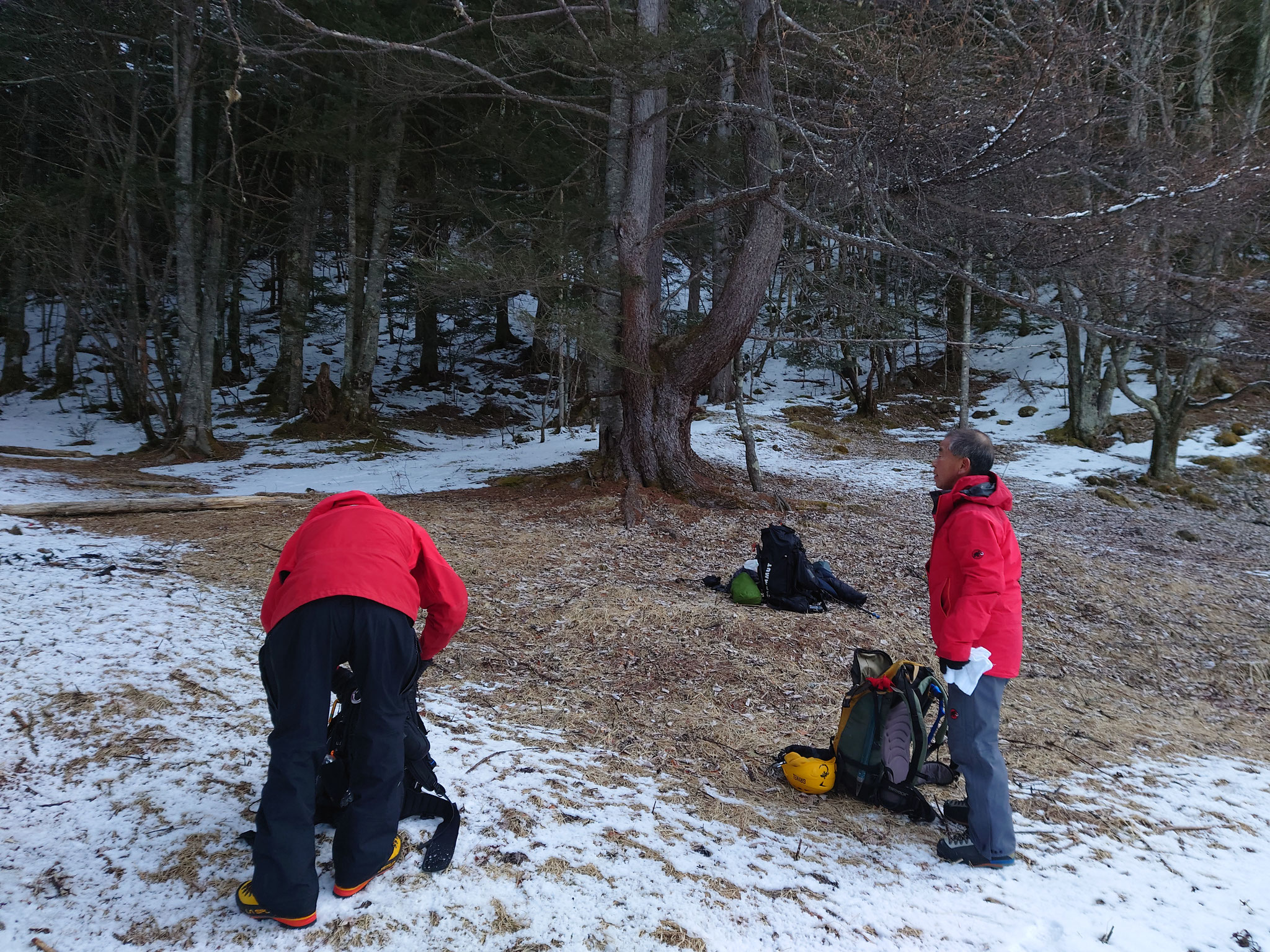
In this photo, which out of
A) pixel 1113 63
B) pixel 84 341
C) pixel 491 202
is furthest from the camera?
pixel 84 341

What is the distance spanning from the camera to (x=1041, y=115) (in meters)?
5.02

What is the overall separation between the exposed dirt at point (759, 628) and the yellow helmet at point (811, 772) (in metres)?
0.08

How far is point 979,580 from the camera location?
2893mm

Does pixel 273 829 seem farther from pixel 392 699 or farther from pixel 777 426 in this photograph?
pixel 777 426

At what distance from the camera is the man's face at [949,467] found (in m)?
3.08

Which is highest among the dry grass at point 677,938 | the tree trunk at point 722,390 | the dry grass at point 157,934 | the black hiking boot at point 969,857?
the tree trunk at point 722,390

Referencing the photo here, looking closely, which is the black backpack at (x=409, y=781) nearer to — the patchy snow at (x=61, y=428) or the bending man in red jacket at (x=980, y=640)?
the bending man in red jacket at (x=980, y=640)

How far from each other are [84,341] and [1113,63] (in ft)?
93.2

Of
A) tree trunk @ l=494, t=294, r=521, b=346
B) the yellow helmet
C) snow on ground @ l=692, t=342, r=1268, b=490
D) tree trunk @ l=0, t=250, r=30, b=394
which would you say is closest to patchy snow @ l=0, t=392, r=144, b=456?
tree trunk @ l=0, t=250, r=30, b=394

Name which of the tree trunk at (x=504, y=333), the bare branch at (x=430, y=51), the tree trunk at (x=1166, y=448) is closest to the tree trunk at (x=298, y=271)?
the tree trunk at (x=504, y=333)

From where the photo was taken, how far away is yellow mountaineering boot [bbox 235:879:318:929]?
7.09 ft

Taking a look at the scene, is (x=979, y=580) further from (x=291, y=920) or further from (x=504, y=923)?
(x=291, y=920)

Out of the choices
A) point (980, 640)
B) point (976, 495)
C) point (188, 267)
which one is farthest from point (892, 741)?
point (188, 267)

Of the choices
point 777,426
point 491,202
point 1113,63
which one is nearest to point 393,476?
point 491,202
